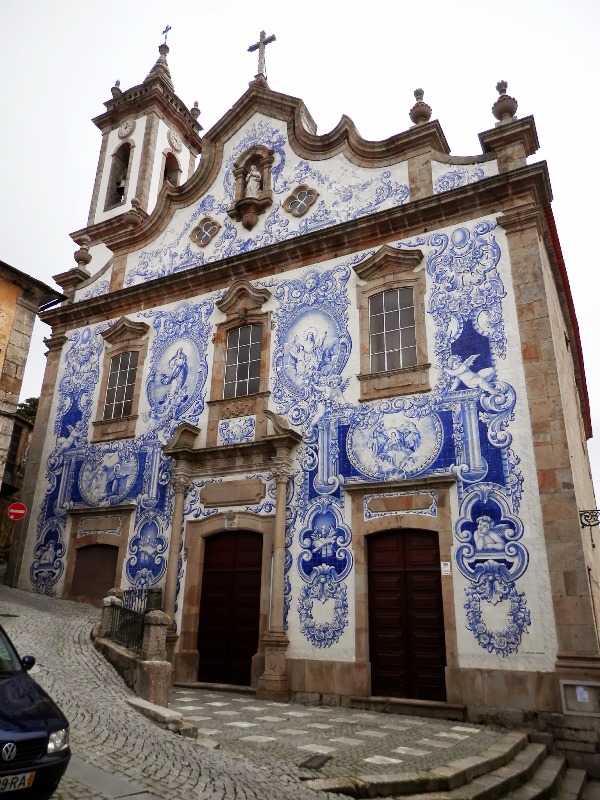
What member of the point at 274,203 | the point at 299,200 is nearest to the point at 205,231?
the point at 274,203

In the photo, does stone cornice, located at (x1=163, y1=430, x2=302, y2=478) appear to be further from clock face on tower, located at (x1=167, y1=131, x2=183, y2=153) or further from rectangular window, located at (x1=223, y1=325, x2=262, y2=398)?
clock face on tower, located at (x1=167, y1=131, x2=183, y2=153)

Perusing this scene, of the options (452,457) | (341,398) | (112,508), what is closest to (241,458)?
(341,398)

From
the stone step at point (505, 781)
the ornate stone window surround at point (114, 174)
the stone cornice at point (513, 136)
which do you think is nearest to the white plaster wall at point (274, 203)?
the stone cornice at point (513, 136)

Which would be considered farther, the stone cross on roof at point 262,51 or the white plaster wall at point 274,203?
the stone cross on roof at point 262,51

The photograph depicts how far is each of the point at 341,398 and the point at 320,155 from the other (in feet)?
18.7

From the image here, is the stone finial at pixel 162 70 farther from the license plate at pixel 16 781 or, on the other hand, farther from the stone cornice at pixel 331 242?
the license plate at pixel 16 781

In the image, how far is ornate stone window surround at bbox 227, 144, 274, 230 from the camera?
1346 cm

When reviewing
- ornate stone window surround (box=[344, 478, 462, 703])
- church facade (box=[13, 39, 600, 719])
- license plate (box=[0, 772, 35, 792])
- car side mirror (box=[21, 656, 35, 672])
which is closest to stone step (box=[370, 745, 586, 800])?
church facade (box=[13, 39, 600, 719])

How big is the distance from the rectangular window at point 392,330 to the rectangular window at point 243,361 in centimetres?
246

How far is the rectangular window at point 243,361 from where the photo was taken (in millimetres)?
12211

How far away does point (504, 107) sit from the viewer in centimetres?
1112

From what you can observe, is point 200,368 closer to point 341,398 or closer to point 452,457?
point 341,398

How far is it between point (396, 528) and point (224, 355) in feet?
17.0

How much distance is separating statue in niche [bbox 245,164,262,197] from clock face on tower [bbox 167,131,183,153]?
798 centimetres
